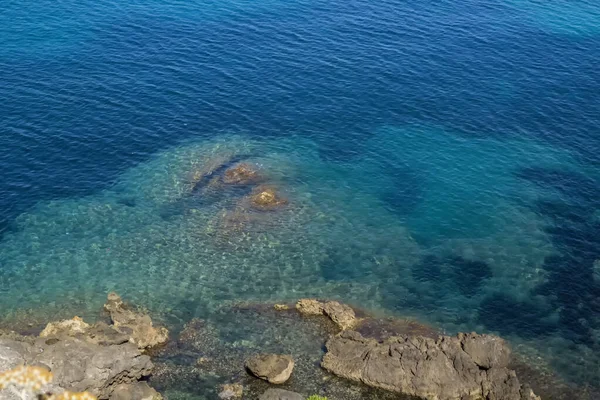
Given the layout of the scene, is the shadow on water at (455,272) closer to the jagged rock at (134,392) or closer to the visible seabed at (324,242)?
the visible seabed at (324,242)

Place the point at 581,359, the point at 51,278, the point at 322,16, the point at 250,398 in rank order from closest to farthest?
the point at 250,398
the point at 581,359
the point at 51,278
the point at 322,16

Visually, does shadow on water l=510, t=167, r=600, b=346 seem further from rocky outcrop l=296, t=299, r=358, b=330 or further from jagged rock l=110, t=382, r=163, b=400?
jagged rock l=110, t=382, r=163, b=400

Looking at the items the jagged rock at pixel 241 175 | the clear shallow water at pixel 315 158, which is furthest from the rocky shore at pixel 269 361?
the jagged rock at pixel 241 175

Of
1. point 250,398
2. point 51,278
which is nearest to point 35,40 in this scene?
point 51,278

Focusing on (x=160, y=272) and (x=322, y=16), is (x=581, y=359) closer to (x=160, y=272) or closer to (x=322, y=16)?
(x=160, y=272)

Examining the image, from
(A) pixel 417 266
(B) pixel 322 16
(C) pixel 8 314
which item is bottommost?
(C) pixel 8 314

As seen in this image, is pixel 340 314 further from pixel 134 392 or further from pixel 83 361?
pixel 83 361

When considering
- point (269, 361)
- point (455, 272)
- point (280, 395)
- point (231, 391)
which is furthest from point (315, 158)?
point (280, 395)
